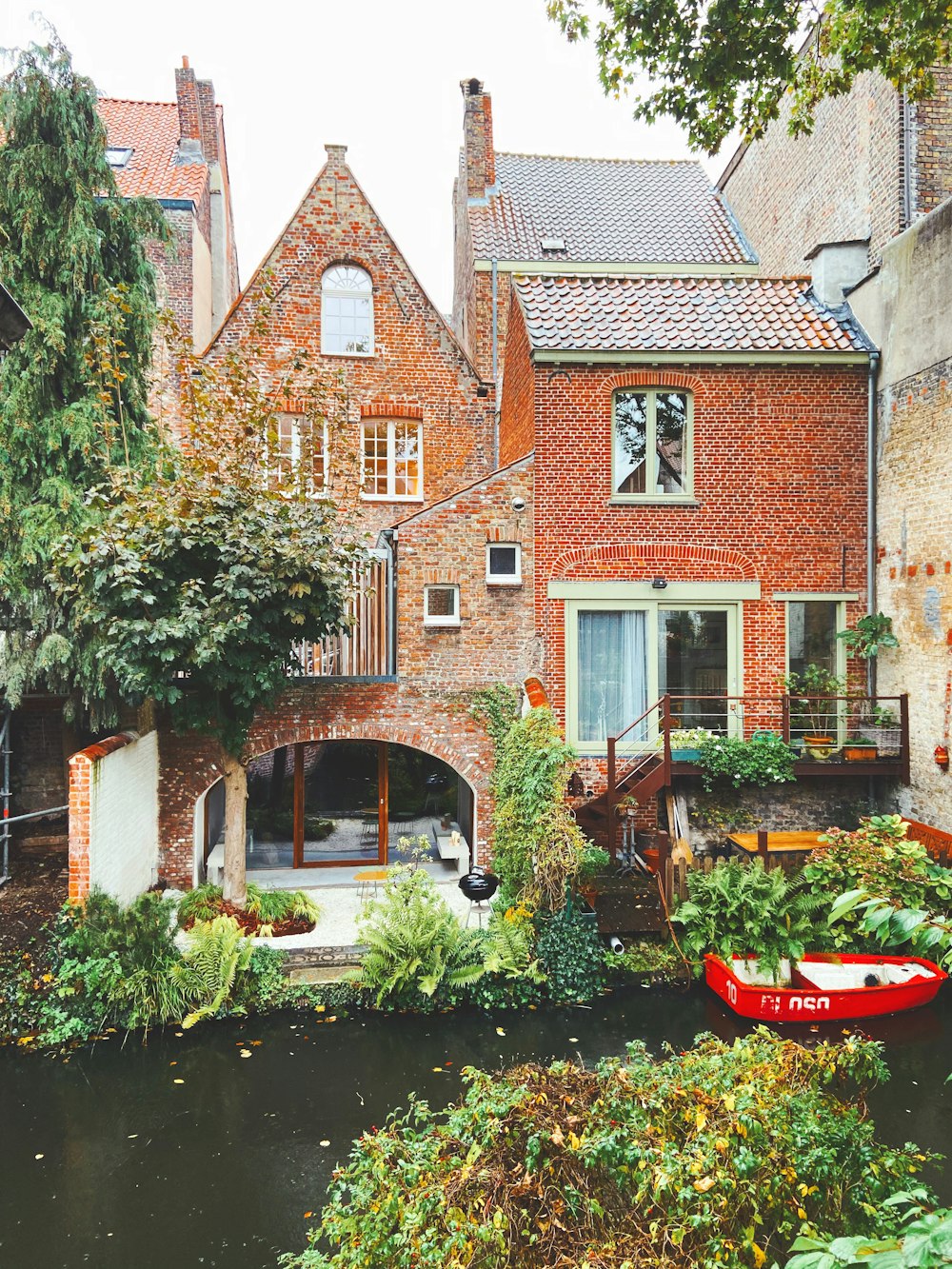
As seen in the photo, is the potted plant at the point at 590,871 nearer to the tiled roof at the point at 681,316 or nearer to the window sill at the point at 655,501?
the window sill at the point at 655,501

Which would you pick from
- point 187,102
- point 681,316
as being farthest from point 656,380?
point 187,102

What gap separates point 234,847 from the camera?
35.5 feet

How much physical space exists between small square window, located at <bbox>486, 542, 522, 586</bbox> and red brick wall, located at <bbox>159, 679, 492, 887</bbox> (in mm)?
1765

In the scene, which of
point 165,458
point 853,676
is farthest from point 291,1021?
point 853,676

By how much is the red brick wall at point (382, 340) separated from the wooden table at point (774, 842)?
938 centimetres

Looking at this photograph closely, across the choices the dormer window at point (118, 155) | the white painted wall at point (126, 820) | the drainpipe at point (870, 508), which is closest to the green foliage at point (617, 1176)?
the white painted wall at point (126, 820)

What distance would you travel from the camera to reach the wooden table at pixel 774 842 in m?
11.1

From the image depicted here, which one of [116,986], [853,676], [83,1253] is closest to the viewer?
[83,1253]

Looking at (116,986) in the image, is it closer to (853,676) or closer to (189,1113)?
(189,1113)

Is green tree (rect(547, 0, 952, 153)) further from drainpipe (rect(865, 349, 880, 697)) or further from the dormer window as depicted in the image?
the dormer window

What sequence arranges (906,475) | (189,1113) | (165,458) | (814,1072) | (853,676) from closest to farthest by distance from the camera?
(814,1072) → (189,1113) → (165,458) → (906,475) → (853,676)

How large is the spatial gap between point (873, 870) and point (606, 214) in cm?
1827

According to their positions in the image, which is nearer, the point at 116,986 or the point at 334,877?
the point at 116,986

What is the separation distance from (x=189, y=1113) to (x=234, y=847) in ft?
12.4
